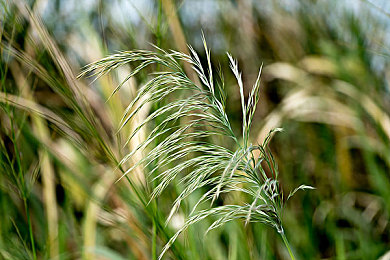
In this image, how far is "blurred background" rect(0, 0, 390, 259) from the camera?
2.20 feet

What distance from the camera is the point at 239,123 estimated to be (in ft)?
2.77

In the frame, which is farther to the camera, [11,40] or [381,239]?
[381,239]

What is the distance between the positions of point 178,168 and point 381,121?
52cm

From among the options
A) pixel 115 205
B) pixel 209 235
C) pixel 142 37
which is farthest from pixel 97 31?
pixel 209 235

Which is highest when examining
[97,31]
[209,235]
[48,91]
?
[97,31]

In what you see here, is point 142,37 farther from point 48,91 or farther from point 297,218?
point 297,218

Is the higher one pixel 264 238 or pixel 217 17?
pixel 217 17

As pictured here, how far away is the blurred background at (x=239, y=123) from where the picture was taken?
0.67 meters

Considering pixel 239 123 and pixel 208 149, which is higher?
pixel 208 149

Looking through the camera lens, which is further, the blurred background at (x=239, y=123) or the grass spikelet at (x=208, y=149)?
the blurred background at (x=239, y=123)

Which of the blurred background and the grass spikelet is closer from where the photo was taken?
the grass spikelet

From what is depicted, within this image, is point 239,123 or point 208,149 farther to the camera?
point 239,123

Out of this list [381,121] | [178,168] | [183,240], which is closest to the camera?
[178,168]

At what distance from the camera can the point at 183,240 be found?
60cm
